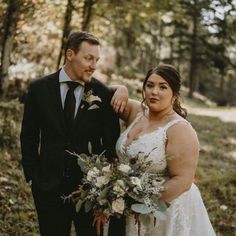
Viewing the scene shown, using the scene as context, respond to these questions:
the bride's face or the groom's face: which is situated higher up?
the groom's face

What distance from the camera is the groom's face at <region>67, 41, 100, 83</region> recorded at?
13.3ft

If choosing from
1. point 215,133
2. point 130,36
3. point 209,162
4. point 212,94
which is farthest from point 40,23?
point 212,94

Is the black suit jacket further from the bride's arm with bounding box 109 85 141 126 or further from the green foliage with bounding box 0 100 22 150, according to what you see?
the green foliage with bounding box 0 100 22 150

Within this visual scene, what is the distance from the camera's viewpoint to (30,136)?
14.0 ft

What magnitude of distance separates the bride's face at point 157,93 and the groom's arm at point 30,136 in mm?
1069

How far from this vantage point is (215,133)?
1576cm

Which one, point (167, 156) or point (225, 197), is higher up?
point (167, 156)

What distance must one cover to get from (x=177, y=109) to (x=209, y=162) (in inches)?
284

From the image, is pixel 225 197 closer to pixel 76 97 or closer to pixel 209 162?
pixel 209 162

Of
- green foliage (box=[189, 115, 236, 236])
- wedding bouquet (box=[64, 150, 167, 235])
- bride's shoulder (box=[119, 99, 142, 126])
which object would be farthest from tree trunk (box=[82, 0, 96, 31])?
wedding bouquet (box=[64, 150, 167, 235])

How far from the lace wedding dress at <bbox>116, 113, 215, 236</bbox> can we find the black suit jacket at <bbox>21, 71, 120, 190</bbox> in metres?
0.29

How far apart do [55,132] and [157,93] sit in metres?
0.99

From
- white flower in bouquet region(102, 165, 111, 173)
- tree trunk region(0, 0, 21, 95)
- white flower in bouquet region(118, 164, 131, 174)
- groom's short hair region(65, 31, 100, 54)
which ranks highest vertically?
tree trunk region(0, 0, 21, 95)

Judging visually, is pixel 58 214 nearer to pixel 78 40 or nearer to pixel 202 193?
pixel 78 40
